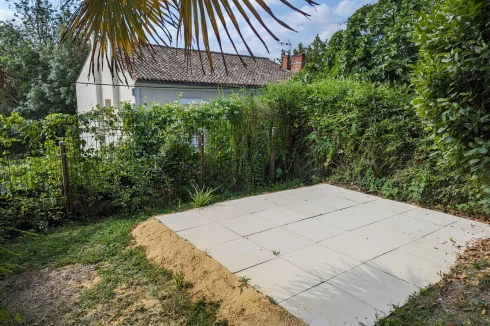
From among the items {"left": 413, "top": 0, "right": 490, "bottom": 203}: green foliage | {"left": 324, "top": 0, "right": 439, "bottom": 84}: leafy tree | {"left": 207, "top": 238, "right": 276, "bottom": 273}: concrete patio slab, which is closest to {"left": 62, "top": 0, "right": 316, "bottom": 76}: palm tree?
{"left": 207, "top": 238, "right": 276, "bottom": 273}: concrete patio slab

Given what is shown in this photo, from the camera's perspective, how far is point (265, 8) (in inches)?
58.0

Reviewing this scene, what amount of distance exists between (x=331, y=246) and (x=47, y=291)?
2.97m

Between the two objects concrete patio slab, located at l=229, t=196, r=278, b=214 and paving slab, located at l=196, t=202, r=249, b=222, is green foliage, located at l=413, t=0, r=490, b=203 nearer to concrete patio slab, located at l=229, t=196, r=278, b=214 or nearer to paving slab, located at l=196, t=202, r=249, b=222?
concrete patio slab, located at l=229, t=196, r=278, b=214

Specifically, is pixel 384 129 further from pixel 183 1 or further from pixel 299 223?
pixel 183 1

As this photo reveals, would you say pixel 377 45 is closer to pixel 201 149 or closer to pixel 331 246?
pixel 201 149

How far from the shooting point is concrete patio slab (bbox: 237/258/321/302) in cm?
288

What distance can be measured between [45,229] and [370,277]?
4173 millimetres

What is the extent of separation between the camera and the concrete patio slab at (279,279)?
9.44 ft

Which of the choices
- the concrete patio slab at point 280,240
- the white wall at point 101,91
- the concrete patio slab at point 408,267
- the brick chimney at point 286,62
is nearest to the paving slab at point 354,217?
the concrete patio slab at point 280,240

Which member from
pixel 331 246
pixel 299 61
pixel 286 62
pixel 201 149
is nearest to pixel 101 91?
pixel 299 61

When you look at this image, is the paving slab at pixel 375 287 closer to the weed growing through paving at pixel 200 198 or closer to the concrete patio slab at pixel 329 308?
the concrete patio slab at pixel 329 308

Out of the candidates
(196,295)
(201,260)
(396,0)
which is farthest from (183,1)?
(396,0)

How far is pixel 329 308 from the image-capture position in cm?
263

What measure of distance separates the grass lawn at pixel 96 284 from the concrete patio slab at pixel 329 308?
640 mm
